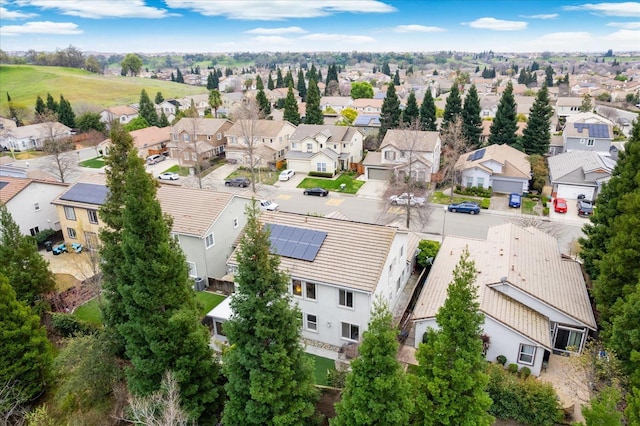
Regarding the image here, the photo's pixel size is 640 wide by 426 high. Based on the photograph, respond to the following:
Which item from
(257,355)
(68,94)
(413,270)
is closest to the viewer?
(257,355)

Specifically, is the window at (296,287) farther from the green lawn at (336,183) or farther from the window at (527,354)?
the green lawn at (336,183)

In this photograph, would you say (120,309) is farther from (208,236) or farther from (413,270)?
(413,270)

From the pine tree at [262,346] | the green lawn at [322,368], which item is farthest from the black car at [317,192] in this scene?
the pine tree at [262,346]

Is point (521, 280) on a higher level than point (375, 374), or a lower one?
lower

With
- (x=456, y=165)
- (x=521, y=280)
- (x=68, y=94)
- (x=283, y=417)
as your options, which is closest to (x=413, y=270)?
(x=521, y=280)

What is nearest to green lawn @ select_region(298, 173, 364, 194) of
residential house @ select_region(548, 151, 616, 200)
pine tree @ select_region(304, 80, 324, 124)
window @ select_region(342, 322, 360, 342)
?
pine tree @ select_region(304, 80, 324, 124)

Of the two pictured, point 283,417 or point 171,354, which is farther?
point 171,354

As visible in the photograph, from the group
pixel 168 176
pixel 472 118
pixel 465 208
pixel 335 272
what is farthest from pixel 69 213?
pixel 472 118

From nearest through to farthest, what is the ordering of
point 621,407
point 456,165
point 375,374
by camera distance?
point 375,374 → point 621,407 → point 456,165
